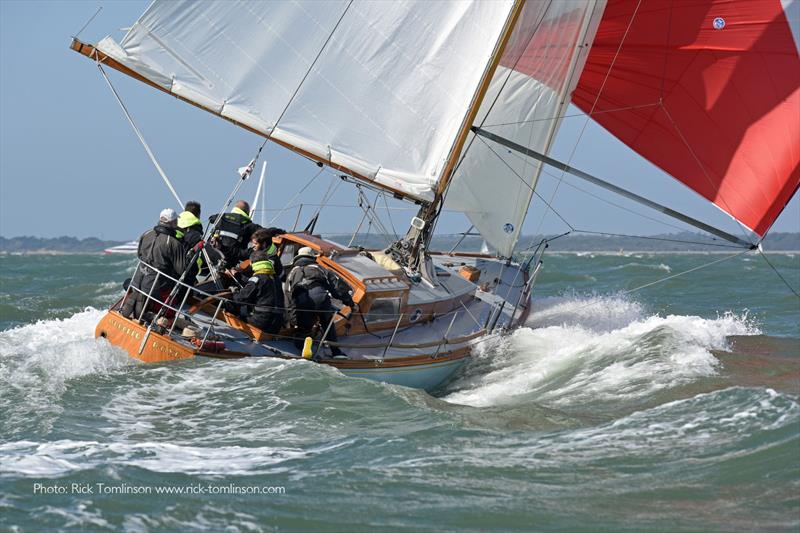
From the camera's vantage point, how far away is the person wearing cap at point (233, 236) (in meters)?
12.4

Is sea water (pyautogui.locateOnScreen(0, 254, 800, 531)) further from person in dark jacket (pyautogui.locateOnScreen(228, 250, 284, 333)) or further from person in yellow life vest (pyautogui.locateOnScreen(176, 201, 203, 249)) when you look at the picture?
person in yellow life vest (pyautogui.locateOnScreen(176, 201, 203, 249))

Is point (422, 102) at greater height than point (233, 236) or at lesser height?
greater

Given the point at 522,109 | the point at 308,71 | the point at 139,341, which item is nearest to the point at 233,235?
the point at 308,71

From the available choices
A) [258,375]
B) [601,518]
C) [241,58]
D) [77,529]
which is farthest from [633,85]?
[77,529]

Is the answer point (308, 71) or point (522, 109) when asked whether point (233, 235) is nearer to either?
point (308, 71)

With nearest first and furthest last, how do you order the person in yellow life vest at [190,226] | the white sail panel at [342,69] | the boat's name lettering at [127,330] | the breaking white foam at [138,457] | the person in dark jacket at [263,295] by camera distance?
the breaking white foam at [138,457] < the boat's name lettering at [127,330] < the person in dark jacket at [263,295] < the person in yellow life vest at [190,226] < the white sail panel at [342,69]

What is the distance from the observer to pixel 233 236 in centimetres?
1245

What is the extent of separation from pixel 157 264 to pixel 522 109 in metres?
7.44

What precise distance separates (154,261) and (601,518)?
20.6 ft

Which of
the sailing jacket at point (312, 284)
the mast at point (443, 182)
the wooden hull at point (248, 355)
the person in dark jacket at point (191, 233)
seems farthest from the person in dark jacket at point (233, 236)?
the mast at point (443, 182)

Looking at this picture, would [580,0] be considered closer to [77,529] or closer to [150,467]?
[150,467]

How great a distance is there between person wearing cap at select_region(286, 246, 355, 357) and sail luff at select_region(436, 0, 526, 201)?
2201 mm

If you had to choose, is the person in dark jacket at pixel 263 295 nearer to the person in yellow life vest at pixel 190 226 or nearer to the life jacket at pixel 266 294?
the life jacket at pixel 266 294

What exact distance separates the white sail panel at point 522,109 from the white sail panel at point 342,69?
4.20 feet
